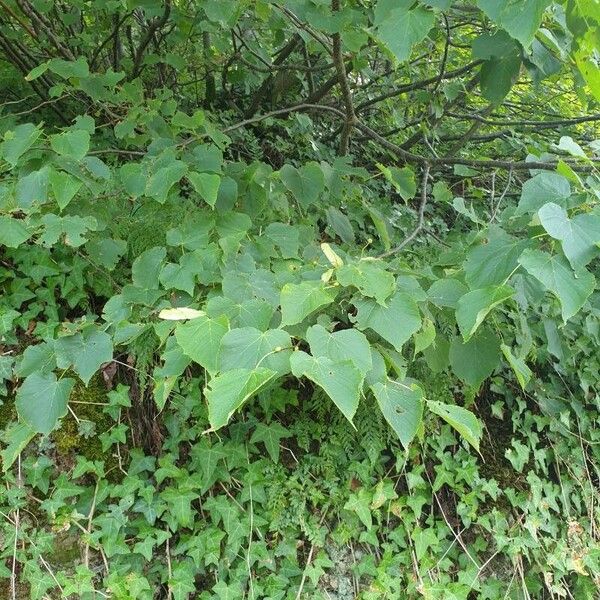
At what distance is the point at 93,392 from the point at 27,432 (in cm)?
83

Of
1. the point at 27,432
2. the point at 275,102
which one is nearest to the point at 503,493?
the point at 27,432

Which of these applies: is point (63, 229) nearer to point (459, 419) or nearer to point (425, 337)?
point (425, 337)

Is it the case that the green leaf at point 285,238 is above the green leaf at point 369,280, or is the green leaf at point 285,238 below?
below

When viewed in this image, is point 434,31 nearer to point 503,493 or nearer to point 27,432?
point 503,493

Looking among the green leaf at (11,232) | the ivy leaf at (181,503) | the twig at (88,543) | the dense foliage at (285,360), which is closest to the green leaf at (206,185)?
the dense foliage at (285,360)

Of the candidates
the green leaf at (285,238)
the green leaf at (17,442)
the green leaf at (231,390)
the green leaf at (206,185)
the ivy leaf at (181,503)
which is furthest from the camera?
the ivy leaf at (181,503)

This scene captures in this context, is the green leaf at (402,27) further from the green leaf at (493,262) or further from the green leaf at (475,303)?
the green leaf at (475,303)

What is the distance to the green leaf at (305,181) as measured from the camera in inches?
82.7

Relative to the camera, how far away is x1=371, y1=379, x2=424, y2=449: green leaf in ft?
3.83

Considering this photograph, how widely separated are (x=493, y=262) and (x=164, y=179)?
1.02 m

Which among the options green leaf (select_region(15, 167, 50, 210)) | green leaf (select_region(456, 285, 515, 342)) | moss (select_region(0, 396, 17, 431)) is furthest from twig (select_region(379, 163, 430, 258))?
moss (select_region(0, 396, 17, 431))

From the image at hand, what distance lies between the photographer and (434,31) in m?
2.75

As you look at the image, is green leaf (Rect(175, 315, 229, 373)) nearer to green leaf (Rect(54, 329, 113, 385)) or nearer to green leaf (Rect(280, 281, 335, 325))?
green leaf (Rect(280, 281, 335, 325))

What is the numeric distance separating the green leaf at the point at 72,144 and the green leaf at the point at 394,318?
0.99m
